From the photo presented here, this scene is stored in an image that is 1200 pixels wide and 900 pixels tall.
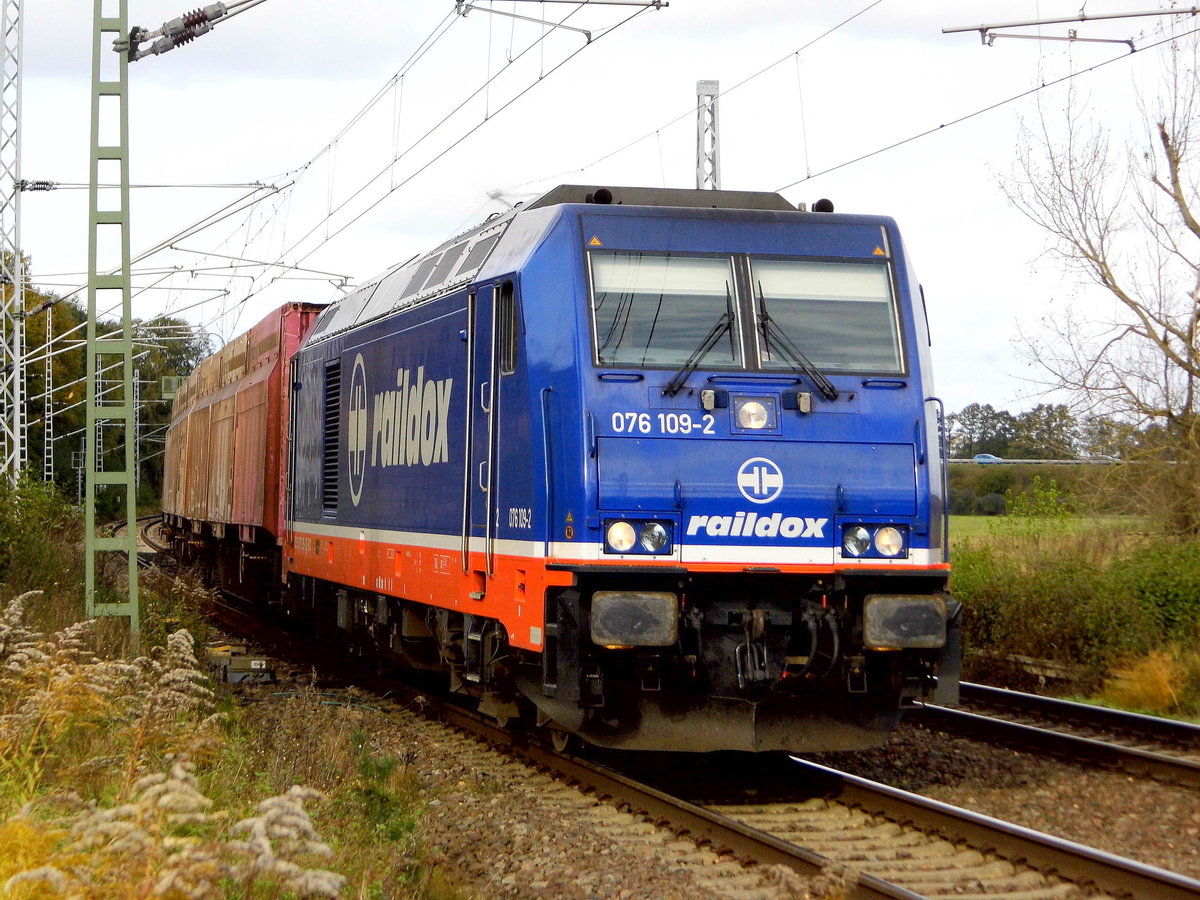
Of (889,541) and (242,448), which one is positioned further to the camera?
(242,448)

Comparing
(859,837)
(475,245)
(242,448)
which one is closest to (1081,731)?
(859,837)

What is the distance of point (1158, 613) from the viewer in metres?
12.8

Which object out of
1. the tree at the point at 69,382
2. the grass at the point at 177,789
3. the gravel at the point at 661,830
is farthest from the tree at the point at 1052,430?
the tree at the point at 69,382

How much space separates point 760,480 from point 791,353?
84 centimetres

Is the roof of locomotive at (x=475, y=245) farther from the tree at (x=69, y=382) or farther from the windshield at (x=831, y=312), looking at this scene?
the tree at (x=69, y=382)

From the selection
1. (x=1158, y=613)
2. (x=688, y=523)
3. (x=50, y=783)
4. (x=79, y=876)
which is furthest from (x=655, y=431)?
(x=1158, y=613)

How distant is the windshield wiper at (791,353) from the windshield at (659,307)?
0.19 meters

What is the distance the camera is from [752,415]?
A: 7805mm

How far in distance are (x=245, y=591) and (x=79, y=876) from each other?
16.4 m

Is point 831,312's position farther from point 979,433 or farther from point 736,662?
point 979,433

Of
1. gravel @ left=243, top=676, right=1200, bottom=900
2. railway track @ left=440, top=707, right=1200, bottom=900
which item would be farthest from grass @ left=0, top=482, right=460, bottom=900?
railway track @ left=440, top=707, right=1200, bottom=900

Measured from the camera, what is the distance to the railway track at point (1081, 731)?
8.76 metres

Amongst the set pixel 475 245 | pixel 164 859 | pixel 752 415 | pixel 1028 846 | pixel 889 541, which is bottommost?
pixel 1028 846

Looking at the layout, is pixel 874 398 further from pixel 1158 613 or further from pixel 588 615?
pixel 1158 613
